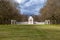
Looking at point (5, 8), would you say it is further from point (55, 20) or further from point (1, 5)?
point (55, 20)

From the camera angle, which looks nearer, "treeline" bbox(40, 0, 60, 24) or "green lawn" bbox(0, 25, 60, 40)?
"green lawn" bbox(0, 25, 60, 40)

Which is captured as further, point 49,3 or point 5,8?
point 49,3

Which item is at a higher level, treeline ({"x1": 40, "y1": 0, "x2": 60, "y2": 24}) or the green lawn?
treeline ({"x1": 40, "y1": 0, "x2": 60, "y2": 24})

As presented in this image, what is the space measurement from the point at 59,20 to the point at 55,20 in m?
1.63

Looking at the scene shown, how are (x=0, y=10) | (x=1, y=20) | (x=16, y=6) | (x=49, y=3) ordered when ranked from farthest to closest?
(x=16, y=6) < (x=49, y=3) < (x=1, y=20) < (x=0, y=10)

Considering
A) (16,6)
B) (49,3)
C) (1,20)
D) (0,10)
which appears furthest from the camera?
(16,6)

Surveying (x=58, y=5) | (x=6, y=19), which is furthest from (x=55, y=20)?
(x=6, y=19)

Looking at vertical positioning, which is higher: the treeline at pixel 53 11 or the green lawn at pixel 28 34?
the treeline at pixel 53 11

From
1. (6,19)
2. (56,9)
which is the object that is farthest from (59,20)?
(6,19)

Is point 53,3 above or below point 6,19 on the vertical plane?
above

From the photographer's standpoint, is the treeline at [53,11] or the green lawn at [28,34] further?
the treeline at [53,11]

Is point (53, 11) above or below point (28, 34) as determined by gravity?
above

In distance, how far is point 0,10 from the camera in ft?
155

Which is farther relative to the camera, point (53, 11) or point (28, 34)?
point (53, 11)
